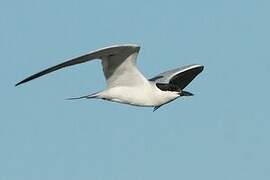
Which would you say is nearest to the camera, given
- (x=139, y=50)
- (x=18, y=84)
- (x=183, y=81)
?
(x=18, y=84)

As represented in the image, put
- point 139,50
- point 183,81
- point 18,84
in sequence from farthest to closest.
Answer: point 183,81 → point 139,50 → point 18,84

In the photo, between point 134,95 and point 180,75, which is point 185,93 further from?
point 180,75

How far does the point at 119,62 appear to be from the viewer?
893 inches

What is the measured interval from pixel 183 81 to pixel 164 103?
172 inches

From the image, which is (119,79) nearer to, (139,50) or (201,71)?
(139,50)

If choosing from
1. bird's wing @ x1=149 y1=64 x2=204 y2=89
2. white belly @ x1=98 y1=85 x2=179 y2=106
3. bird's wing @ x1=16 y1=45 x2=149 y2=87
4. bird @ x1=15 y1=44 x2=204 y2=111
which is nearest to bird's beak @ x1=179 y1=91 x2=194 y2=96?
bird @ x1=15 y1=44 x2=204 y2=111

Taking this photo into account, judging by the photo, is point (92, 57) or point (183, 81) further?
point (183, 81)

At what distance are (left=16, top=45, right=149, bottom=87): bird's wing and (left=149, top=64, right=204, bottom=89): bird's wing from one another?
133 inches

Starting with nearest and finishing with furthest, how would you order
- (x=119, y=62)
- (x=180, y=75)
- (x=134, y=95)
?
(x=119, y=62) < (x=134, y=95) < (x=180, y=75)

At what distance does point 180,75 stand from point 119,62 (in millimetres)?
5416

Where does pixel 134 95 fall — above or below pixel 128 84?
below

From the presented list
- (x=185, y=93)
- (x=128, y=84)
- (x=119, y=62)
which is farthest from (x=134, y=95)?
(x=185, y=93)

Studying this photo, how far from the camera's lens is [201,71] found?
94.5 ft

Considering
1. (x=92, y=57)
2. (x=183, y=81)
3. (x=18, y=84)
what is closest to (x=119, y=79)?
(x=92, y=57)
